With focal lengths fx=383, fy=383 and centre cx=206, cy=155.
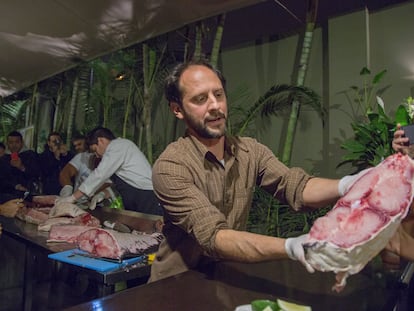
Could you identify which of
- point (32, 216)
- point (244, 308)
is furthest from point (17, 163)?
point (244, 308)

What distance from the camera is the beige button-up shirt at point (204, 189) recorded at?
4.04 ft

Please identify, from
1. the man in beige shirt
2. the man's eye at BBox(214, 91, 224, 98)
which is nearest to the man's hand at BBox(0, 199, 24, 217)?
the man in beige shirt

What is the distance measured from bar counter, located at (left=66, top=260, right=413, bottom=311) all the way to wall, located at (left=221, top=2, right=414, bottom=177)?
295 cm

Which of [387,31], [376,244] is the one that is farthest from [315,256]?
[387,31]

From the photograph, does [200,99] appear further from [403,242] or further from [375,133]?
[375,133]

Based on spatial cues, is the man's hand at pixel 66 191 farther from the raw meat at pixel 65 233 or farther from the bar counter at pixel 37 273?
the raw meat at pixel 65 233

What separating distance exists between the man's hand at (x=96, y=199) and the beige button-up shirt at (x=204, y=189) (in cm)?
213

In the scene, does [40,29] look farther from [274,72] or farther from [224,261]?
[224,261]

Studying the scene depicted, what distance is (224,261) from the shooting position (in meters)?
1.36

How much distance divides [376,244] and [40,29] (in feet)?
13.2

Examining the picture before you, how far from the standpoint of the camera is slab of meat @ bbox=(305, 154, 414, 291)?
0.81 meters

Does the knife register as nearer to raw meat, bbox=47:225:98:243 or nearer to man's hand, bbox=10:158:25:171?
raw meat, bbox=47:225:98:243

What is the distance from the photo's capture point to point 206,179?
1.41 metres

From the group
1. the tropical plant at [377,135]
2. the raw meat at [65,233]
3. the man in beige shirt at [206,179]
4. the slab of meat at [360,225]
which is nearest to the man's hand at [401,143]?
the man in beige shirt at [206,179]
